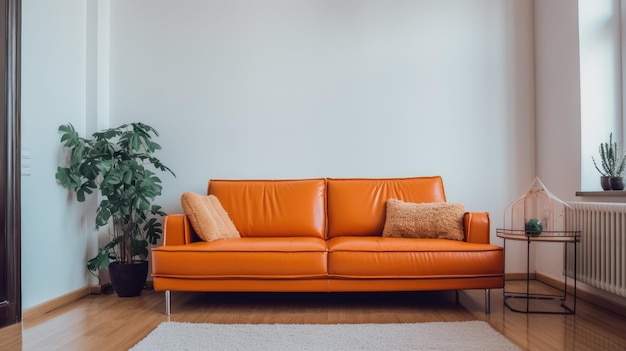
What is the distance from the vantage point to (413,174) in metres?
3.61

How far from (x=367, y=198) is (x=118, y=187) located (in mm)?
1785

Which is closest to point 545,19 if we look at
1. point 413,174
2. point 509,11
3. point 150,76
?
point 509,11

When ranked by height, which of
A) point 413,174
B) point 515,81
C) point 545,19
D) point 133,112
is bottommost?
point 413,174

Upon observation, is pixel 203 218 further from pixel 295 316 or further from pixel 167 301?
pixel 295 316

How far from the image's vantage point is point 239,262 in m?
2.60

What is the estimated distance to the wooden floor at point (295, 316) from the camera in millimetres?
2174

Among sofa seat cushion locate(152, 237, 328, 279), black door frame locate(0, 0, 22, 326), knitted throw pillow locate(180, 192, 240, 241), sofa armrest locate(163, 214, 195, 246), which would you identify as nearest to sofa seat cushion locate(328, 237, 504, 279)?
sofa seat cushion locate(152, 237, 328, 279)

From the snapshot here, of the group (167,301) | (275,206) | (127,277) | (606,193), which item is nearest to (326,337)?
(167,301)

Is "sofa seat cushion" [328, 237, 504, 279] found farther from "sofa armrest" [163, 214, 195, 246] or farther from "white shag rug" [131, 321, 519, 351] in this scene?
"sofa armrest" [163, 214, 195, 246]

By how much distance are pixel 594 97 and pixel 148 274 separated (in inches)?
138

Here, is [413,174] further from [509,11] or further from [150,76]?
[150,76]

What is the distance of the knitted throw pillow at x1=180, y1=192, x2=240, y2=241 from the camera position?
282 cm

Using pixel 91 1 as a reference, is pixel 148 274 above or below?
below

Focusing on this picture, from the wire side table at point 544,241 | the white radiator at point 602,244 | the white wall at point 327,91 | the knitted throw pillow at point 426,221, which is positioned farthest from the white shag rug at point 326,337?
the white wall at point 327,91
